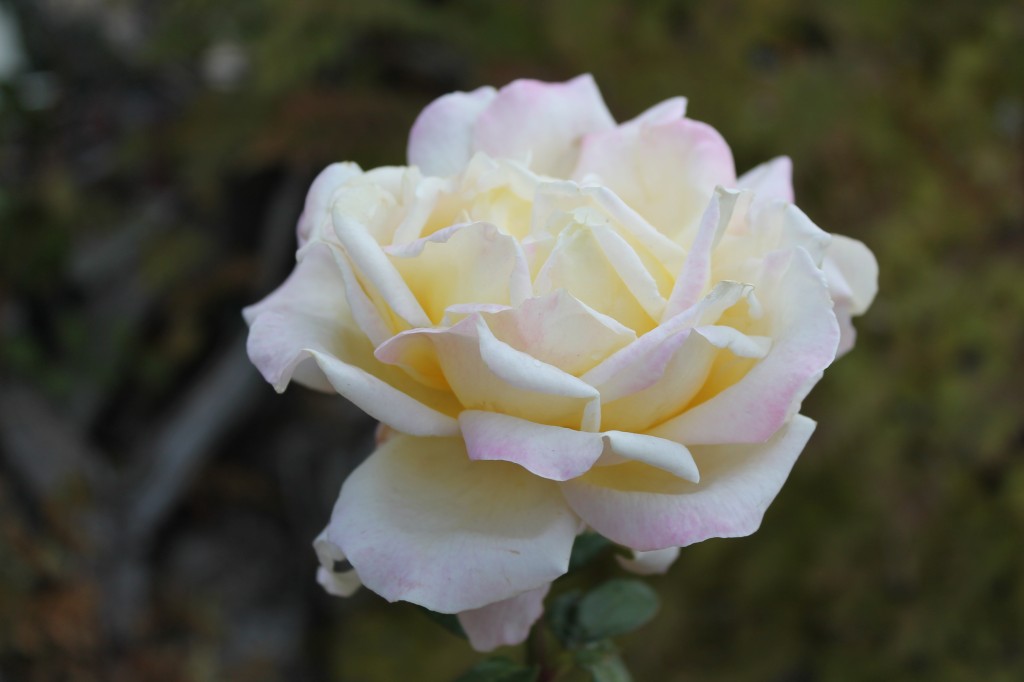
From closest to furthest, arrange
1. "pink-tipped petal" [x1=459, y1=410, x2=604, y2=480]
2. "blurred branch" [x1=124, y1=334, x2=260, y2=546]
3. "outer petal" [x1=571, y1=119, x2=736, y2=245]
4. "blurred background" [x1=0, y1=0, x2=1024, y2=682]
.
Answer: "pink-tipped petal" [x1=459, y1=410, x2=604, y2=480], "outer petal" [x1=571, y1=119, x2=736, y2=245], "blurred background" [x1=0, y1=0, x2=1024, y2=682], "blurred branch" [x1=124, y1=334, x2=260, y2=546]

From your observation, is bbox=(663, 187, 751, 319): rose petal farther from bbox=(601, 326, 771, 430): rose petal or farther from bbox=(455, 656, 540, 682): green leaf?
bbox=(455, 656, 540, 682): green leaf

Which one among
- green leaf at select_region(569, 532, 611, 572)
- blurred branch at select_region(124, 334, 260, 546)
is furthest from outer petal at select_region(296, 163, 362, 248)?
blurred branch at select_region(124, 334, 260, 546)

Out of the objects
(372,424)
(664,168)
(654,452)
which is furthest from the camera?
(372,424)

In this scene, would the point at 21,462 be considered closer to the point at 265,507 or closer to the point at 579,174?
the point at 265,507

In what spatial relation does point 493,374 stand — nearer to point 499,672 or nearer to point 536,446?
point 536,446

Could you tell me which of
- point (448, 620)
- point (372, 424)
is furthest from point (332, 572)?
point (372, 424)

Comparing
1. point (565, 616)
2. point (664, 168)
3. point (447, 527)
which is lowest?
point (565, 616)

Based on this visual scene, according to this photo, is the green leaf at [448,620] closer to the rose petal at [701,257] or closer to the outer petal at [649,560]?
the outer petal at [649,560]
